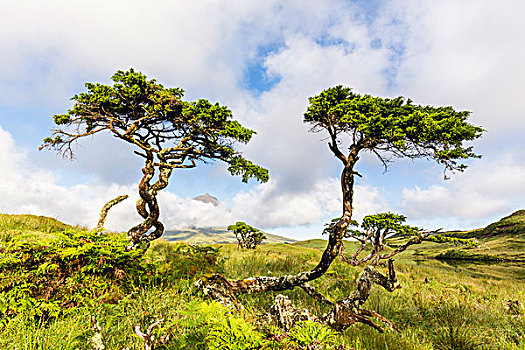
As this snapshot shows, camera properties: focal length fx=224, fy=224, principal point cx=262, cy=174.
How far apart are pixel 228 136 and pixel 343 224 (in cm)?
575

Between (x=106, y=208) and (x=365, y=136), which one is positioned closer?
(x=365, y=136)

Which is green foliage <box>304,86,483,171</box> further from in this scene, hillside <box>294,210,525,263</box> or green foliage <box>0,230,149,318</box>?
hillside <box>294,210,525,263</box>

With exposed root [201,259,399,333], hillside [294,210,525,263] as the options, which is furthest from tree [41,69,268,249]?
hillside [294,210,525,263]

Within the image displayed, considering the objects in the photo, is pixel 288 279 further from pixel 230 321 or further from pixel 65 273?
pixel 65 273

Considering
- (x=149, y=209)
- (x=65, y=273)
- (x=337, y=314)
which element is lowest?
(x=337, y=314)

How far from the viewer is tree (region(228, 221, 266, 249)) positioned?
114 ft

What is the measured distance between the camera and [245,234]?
3634 cm

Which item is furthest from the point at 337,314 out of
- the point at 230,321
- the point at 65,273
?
the point at 65,273

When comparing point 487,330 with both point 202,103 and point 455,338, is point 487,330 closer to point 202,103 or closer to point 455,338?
point 455,338

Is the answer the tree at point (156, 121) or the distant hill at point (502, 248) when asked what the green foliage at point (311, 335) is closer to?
the tree at point (156, 121)

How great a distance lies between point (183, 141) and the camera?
358 inches

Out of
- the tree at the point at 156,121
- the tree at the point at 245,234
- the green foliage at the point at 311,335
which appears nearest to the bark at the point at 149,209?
the tree at the point at 156,121

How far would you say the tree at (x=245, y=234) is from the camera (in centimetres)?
3488

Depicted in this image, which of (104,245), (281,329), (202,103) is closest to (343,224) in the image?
(281,329)
